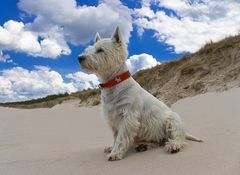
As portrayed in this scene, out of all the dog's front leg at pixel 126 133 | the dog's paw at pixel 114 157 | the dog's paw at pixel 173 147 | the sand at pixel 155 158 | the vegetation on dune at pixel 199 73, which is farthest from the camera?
the vegetation on dune at pixel 199 73

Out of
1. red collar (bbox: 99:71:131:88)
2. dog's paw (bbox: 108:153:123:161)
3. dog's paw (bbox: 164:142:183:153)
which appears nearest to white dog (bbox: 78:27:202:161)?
red collar (bbox: 99:71:131:88)

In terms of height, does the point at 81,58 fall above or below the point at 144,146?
above

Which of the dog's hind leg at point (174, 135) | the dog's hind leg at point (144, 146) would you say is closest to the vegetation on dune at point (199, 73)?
the dog's hind leg at point (174, 135)

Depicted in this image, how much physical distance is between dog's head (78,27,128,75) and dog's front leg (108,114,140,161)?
0.71 m

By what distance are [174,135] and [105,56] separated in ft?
4.54

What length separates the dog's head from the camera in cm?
470

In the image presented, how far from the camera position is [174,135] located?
4.55 meters

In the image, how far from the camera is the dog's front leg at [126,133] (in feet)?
14.8

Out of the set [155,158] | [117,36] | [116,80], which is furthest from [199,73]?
[155,158]

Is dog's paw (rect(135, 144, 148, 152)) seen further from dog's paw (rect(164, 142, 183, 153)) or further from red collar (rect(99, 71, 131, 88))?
red collar (rect(99, 71, 131, 88))

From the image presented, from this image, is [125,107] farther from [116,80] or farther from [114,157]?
[114,157]

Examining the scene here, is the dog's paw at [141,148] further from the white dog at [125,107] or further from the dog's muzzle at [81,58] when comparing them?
the dog's muzzle at [81,58]

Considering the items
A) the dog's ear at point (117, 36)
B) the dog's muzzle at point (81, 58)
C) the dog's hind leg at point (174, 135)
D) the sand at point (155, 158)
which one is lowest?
the sand at point (155, 158)

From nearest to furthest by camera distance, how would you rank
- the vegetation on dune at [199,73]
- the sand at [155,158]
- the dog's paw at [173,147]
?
1. the sand at [155,158]
2. the dog's paw at [173,147]
3. the vegetation on dune at [199,73]
